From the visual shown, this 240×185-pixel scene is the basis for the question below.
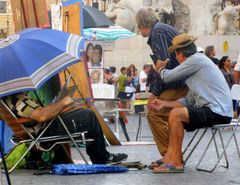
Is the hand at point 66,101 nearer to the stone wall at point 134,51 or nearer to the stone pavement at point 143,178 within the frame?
the stone pavement at point 143,178

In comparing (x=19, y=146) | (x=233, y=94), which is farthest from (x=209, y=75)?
(x=19, y=146)

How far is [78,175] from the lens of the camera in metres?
9.91

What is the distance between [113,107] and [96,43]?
124 inches

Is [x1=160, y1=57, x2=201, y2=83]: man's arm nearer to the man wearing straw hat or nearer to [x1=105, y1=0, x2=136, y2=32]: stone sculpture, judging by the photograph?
the man wearing straw hat

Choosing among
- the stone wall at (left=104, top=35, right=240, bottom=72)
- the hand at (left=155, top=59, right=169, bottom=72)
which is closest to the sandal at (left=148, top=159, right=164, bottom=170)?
the hand at (left=155, top=59, right=169, bottom=72)

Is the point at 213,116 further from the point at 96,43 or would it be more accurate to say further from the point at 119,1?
the point at 119,1

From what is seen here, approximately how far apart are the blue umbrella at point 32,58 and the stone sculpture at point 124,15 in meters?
22.9

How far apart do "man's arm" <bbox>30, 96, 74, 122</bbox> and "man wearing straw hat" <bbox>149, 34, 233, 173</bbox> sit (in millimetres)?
1076

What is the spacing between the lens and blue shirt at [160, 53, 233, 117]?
10.2 metres

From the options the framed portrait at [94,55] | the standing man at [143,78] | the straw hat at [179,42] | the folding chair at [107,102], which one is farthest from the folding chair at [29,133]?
the standing man at [143,78]

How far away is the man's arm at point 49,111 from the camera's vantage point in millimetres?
9875

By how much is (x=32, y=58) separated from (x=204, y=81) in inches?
71.4

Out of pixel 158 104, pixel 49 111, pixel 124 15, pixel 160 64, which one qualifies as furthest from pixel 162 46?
pixel 124 15

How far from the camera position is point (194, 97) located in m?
10.5
